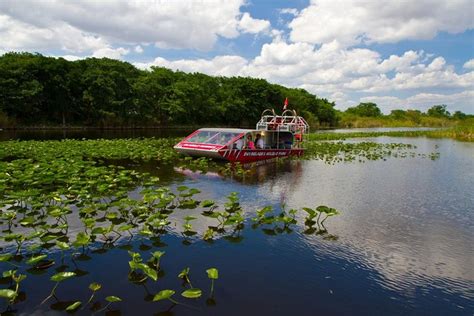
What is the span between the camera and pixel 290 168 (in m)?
20.8

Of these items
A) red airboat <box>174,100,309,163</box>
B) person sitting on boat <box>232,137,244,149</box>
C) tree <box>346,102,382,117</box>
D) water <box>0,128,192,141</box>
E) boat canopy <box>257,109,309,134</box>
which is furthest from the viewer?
tree <box>346,102,382,117</box>

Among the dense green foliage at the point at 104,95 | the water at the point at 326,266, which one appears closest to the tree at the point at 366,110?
the dense green foliage at the point at 104,95

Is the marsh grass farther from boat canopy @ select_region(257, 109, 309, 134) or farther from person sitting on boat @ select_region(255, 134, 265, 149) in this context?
boat canopy @ select_region(257, 109, 309, 134)

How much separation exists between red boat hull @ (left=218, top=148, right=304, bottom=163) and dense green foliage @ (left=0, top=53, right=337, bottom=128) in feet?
122

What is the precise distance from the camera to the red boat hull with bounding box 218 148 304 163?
2077 cm

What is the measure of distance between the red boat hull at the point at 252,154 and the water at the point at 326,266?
291 inches

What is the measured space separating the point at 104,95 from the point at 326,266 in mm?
54534

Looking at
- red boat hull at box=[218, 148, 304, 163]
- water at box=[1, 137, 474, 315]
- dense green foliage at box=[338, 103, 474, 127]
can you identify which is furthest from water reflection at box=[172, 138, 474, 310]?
dense green foliage at box=[338, 103, 474, 127]

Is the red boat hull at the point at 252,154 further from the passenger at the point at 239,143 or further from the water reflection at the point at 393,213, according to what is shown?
the water reflection at the point at 393,213

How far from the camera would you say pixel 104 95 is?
55.8 m

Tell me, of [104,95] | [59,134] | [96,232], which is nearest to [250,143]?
[96,232]

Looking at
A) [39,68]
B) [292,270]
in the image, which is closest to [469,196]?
[292,270]

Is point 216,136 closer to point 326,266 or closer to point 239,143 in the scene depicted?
point 239,143

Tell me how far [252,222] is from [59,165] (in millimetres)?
10084
